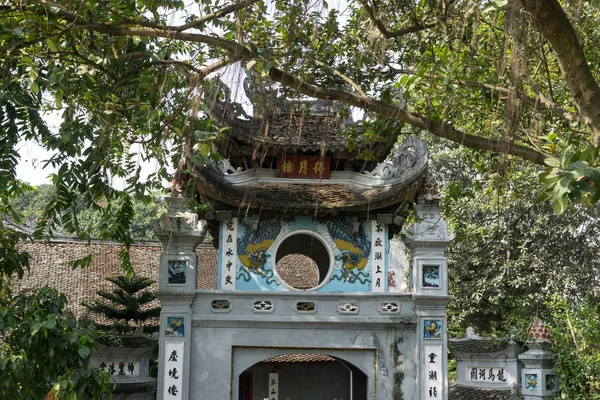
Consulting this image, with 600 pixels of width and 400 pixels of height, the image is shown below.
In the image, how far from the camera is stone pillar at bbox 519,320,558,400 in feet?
34.2

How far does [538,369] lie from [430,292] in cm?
200

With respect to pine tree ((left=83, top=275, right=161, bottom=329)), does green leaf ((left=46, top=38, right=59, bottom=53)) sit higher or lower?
higher

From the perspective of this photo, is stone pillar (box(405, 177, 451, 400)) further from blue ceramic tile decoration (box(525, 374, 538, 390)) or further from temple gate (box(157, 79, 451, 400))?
blue ceramic tile decoration (box(525, 374, 538, 390))

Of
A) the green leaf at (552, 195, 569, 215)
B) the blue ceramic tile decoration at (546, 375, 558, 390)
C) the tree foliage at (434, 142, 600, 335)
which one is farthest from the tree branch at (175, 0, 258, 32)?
the tree foliage at (434, 142, 600, 335)

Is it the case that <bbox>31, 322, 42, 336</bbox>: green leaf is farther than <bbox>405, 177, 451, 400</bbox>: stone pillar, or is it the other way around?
<bbox>405, 177, 451, 400</bbox>: stone pillar

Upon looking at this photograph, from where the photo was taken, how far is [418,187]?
1023 cm

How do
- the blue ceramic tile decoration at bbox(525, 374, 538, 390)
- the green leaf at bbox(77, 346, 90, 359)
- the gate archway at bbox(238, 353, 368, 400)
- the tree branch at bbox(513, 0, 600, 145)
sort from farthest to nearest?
the gate archway at bbox(238, 353, 368, 400) < the blue ceramic tile decoration at bbox(525, 374, 538, 390) < the green leaf at bbox(77, 346, 90, 359) < the tree branch at bbox(513, 0, 600, 145)

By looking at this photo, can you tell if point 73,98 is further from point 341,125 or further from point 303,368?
point 303,368

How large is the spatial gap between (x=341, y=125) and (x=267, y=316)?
2.79 m

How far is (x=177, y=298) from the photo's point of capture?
9.70 metres

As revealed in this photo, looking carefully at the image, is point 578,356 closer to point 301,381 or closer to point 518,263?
point 518,263

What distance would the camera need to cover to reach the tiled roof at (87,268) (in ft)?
56.0

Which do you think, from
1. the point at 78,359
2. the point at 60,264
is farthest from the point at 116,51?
the point at 60,264

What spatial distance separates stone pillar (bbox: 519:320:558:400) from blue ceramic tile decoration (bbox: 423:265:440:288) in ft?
5.52
